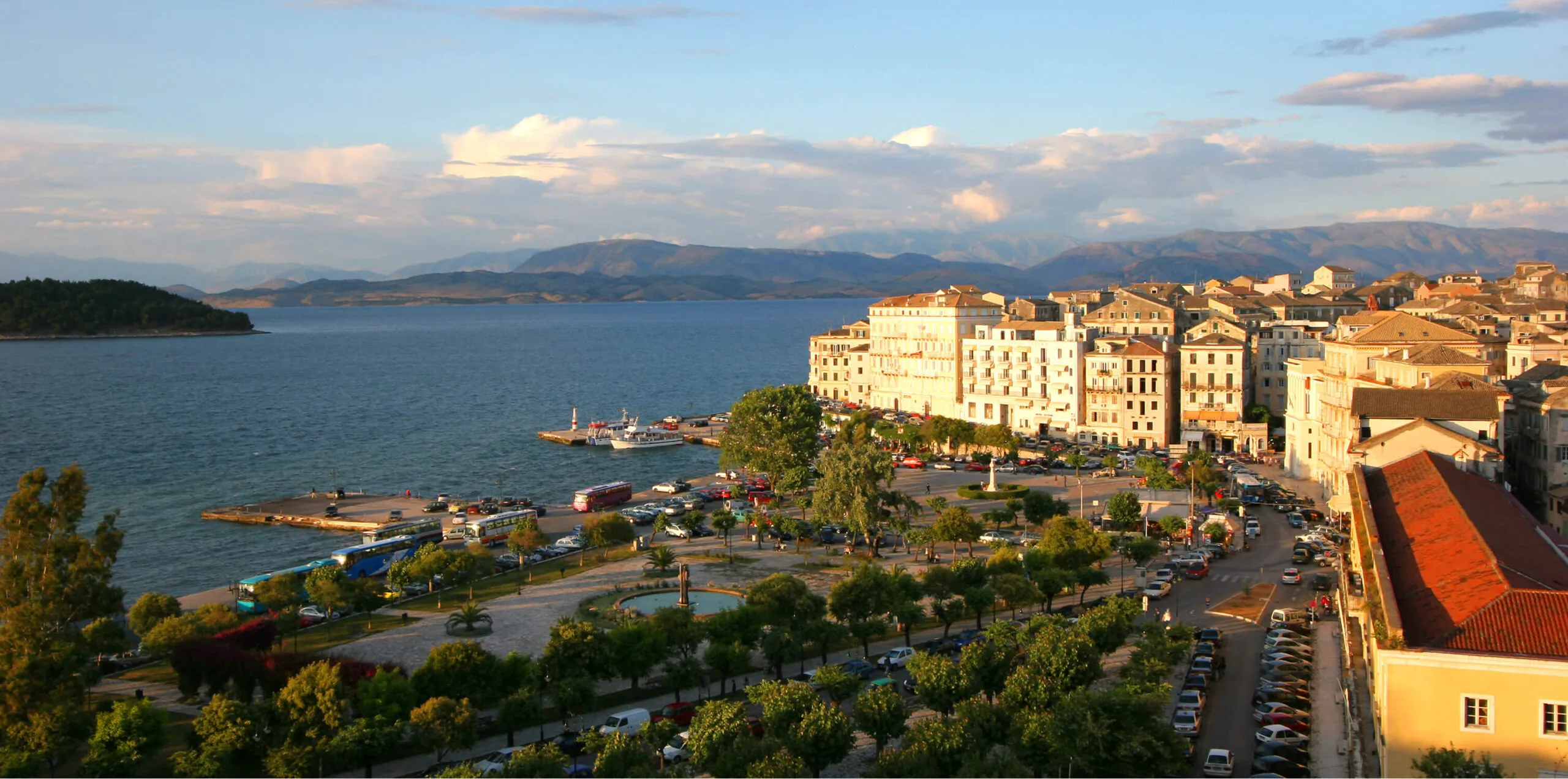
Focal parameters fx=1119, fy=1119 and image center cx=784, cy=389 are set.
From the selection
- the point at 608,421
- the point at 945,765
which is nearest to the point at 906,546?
the point at 945,765

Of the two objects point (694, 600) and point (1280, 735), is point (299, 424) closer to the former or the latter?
point (694, 600)

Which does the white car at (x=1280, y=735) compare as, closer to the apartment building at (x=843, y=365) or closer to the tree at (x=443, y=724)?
the tree at (x=443, y=724)

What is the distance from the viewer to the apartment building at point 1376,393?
111ft

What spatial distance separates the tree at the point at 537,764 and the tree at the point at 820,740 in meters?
3.77

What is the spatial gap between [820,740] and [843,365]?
65846mm

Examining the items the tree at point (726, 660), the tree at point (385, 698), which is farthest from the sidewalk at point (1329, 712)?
the tree at point (385, 698)

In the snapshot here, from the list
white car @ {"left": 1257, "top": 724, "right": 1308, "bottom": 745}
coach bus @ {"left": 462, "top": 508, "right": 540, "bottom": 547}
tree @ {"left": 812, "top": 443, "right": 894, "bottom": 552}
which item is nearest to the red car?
white car @ {"left": 1257, "top": 724, "right": 1308, "bottom": 745}

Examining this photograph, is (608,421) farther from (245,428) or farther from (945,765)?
(945,765)

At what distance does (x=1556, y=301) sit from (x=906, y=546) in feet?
166

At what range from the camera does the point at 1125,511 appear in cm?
3834

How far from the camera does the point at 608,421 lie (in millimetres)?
78812

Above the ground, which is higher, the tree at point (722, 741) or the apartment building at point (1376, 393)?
the apartment building at point (1376, 393)

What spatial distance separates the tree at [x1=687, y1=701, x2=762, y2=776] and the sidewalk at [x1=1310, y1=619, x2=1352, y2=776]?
967cm

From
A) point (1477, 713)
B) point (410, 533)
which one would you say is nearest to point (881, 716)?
point (1477, 713)
